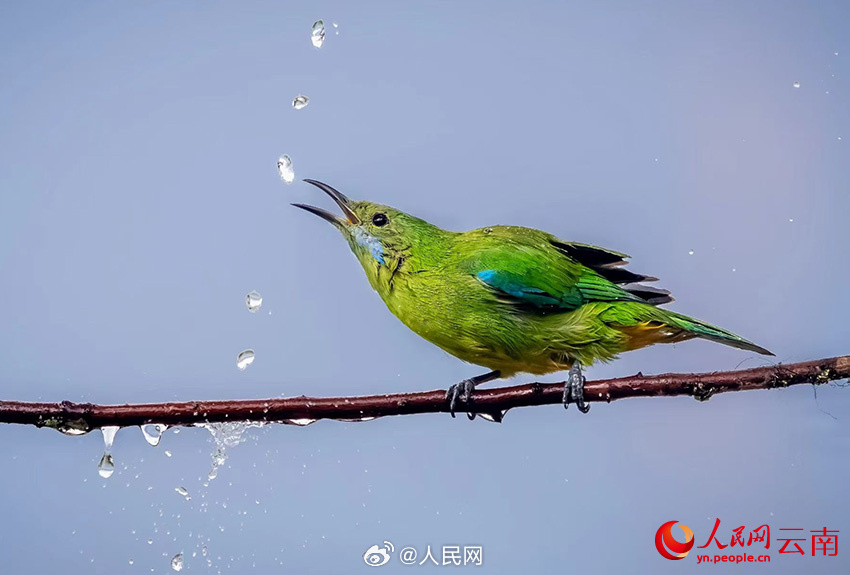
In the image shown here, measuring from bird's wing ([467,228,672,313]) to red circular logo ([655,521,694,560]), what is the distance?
0.73m

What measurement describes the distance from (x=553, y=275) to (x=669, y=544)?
92cm

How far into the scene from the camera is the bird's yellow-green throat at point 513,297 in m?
2.42

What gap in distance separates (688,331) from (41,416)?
1.60 meters

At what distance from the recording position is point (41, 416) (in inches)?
78.5

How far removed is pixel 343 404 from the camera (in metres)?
2.05

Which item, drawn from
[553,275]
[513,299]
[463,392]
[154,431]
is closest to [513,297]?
[513,299]

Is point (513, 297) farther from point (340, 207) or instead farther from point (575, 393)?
point (340, 207)

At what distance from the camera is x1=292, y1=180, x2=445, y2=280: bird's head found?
8.34 feet

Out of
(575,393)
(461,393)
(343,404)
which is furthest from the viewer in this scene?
(461,393)

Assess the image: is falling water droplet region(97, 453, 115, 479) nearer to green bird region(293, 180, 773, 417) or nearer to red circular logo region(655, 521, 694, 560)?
green bird region(293, 180, 773, 417)

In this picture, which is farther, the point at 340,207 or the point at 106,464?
the point at 340,207

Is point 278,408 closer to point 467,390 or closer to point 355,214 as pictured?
point 467,390

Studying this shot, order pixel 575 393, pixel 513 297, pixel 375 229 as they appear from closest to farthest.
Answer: pixel 575 393
pixel 513 297
pixel 375 229

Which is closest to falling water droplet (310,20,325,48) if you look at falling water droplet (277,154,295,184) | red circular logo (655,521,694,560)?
falling water droplet (277,154,295,184)
